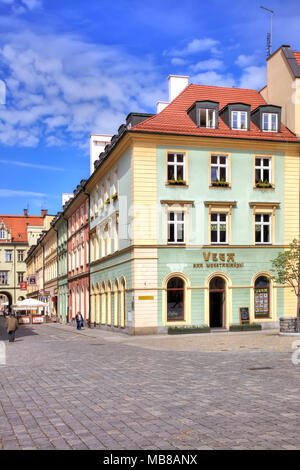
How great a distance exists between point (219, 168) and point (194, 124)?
9.75 ft

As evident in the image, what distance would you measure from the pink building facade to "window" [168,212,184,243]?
1681cm

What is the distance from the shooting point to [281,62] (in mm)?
37312

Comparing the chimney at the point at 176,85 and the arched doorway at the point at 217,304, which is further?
the chimney at the point at 176,85

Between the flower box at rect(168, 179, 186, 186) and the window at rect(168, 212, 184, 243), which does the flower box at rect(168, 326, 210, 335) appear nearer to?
the window at rect(168, 212, 184, 243)

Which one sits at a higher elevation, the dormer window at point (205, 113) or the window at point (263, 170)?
the dormer window at point (205, 113)

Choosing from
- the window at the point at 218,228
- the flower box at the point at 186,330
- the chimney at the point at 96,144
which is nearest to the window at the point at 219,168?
the window at the point at 218,228

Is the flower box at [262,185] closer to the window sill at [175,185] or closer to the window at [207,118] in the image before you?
the window at [207,118]

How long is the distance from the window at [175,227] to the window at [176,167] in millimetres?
1924

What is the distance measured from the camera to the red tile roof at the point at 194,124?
108 feet

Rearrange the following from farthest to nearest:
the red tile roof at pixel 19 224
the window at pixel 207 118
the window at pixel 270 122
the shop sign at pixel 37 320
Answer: the red tile roof at pixel 19 224, the shop sign at pixel 37 320, the window at pixel 270 122, the window at pixel 207 118

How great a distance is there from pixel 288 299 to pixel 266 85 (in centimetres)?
1512

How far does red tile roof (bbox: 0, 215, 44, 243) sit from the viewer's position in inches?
4486

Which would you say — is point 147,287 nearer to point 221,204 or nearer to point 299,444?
point 221,204

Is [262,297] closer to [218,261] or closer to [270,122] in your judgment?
[218,261]
